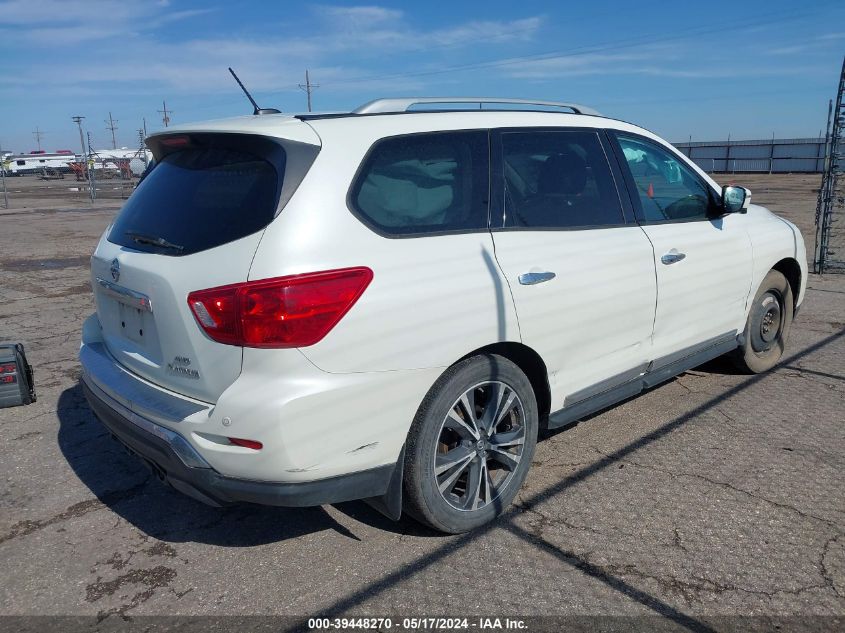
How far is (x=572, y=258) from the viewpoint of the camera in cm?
361

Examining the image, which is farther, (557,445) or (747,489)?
(557,445)

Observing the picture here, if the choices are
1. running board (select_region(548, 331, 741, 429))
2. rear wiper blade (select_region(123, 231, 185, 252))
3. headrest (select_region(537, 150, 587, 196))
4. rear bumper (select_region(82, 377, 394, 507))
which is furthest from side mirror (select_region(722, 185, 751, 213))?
rear wiper blade (select_region(123, 231, 185, 252))

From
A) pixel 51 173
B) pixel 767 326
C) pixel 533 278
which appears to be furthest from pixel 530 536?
pixel 51 173

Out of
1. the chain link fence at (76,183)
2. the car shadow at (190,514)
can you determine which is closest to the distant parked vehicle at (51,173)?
the chain link fence at (76,183)

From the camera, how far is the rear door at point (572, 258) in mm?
3418

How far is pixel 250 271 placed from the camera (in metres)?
2.65

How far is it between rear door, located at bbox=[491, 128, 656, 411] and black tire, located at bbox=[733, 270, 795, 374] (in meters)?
1.54

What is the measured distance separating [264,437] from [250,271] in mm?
612

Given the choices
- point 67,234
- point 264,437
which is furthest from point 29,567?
point 67,234

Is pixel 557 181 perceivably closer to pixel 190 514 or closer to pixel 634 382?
pixel 634 382

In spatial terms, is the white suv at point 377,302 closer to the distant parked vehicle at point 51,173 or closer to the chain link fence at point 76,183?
the chain link fence at point 76,183

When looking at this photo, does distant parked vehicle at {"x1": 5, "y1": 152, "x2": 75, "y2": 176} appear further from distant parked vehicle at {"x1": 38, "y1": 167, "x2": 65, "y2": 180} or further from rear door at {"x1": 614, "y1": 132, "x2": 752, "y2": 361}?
rear door at {"x1": 614, "y1": 132, "x2": 752, "y2": 361}

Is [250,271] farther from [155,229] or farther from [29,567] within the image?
[29,567]

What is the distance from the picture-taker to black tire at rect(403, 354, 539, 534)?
3.06 m
